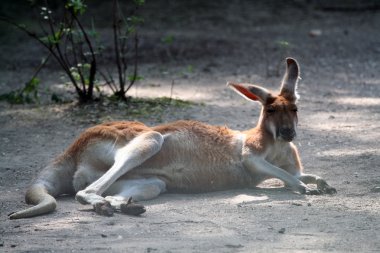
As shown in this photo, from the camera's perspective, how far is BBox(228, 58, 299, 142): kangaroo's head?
637cm

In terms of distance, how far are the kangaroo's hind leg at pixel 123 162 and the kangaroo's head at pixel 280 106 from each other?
81 cm

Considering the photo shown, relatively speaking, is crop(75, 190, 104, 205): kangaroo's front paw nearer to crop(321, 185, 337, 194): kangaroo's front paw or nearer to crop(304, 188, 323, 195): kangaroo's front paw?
crop(304, 188, 323, 195): kangaroo's front paw

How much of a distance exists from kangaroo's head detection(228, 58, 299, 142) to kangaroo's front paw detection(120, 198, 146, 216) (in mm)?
1375

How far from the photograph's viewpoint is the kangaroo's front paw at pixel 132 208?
222 inches

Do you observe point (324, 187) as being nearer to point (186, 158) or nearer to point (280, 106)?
point (280, 106)

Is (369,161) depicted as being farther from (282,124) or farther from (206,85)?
(206,85)

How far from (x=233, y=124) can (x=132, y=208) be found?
346cm

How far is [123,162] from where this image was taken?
621 cm

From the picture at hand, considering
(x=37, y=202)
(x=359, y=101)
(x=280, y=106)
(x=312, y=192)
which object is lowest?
(x=37, y=202)

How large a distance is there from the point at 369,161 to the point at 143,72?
5715 mm

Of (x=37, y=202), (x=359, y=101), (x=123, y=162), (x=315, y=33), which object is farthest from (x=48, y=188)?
(x=315, y=33)

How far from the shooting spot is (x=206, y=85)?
37.3 feet

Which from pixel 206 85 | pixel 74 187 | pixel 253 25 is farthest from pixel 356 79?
pixel 74 187

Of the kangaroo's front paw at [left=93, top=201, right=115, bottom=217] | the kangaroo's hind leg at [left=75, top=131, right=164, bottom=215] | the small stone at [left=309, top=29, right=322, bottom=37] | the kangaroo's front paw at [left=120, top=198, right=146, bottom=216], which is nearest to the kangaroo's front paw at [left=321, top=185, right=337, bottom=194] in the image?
the kangaroo's hind leg at [left=75, top=131, right=164, bottom=215]
